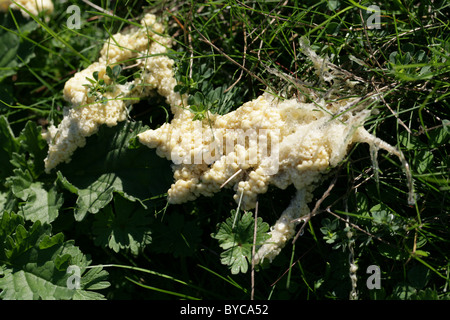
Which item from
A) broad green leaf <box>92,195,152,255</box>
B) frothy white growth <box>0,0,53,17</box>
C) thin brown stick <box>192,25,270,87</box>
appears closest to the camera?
thin brown stick <box>192,25,270,87</box>

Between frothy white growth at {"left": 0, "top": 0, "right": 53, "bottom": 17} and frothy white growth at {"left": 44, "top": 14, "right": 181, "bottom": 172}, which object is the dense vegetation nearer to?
frothy white growth at {"left": 44, "top": 14, "right": 181, "bottom": 172}

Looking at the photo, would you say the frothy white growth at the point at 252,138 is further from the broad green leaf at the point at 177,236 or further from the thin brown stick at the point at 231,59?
the broad green leaf at the point at 177,236

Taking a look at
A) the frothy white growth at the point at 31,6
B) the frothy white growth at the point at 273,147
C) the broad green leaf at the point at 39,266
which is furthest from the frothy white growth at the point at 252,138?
the frothy white growth at the point at 31,6

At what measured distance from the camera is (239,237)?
82.3 inches

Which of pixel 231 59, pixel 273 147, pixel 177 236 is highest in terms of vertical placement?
pixel 231 59

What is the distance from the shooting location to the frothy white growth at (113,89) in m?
2.34

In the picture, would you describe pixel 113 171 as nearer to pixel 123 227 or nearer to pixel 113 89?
pixel 123 227

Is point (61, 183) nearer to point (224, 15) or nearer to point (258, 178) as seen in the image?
point (258, 178)

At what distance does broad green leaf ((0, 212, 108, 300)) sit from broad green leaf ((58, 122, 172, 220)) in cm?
20

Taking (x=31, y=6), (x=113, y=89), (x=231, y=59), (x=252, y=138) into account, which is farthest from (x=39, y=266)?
→ (x=31, y=6)

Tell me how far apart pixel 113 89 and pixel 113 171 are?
17.5 inches

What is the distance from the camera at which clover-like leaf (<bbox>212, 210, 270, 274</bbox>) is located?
204 centimetres

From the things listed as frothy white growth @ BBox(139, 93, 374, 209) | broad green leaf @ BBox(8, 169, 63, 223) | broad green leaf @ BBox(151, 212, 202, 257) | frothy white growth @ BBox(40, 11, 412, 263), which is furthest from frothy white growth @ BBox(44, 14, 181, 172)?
broad green leaf @ BBox(151, 212, 202, 257)
